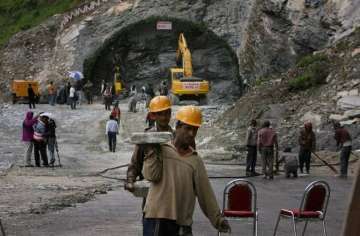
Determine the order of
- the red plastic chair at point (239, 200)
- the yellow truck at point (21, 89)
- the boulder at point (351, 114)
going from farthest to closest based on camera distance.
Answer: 1. the yellow truck at point (21, 89)
2. the boulder at point (351, 114)
3. the red plastic chair at point (239, 200)

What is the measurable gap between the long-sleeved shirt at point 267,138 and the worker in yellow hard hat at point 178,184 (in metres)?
14.8

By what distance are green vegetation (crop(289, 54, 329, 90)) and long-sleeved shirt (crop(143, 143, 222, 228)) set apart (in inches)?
1016

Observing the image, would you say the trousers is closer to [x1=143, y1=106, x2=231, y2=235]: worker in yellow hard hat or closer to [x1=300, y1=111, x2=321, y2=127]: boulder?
[x1=143, y1=106, x2=231, y2=235]: worker in yellow hard hat

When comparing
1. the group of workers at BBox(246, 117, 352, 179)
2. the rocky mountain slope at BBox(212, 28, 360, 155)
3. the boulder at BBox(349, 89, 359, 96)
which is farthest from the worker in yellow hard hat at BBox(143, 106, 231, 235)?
the boulder at BBox(349, 89, 359, 96)

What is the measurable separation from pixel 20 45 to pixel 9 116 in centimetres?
2134

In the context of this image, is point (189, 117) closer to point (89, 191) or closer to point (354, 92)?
point (89, 191)

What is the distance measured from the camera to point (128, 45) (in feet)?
209

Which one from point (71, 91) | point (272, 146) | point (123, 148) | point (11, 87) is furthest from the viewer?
point (11, 87)

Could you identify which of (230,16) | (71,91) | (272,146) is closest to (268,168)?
(272,146)

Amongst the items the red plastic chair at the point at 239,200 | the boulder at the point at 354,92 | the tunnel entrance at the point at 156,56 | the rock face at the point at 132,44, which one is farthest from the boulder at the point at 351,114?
the tunnel entrance at the point at 156,56

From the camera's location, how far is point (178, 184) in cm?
640

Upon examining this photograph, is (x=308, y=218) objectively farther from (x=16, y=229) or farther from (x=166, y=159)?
(x=16, y=229)

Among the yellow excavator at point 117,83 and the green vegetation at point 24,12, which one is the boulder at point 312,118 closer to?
the yellow excavator at point 117,83

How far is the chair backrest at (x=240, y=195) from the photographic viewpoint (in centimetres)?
891
